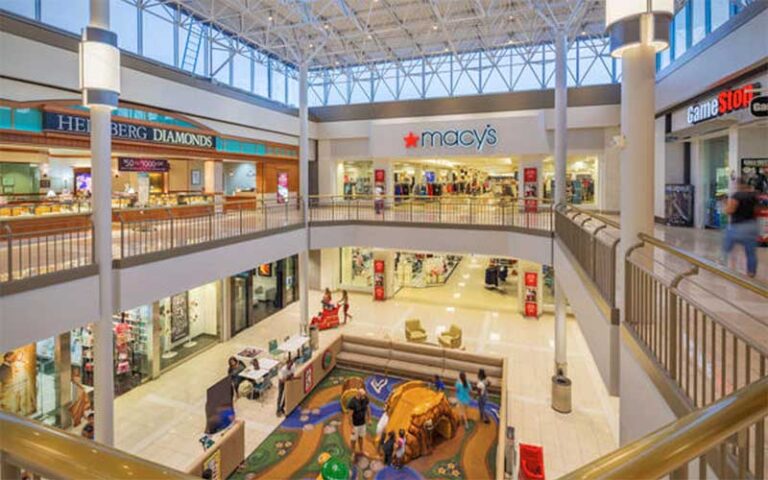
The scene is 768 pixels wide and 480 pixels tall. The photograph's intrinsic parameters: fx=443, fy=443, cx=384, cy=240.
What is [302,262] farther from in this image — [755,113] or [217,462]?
[755,113]

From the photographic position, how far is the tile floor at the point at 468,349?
34.9 feet

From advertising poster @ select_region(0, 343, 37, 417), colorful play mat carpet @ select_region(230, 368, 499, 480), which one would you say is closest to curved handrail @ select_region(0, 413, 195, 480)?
colorful play mat carpet @ select_region(230, 368, 499, 480)

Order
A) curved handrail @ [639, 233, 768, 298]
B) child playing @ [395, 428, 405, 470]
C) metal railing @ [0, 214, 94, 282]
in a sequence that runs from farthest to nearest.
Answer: child playing @ [395, 428, 405, 470], metal railing @ [0, 214, 94, 282], curved handrail @ [639, 233, 768, 298]

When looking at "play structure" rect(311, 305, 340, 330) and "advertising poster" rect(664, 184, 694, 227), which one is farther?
"play structure" rect(311, 305, 340, 330)

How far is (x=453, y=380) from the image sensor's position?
555 inches

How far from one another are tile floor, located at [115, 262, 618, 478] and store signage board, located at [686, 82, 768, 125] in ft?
26.8

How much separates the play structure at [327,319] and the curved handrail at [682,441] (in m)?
17.5

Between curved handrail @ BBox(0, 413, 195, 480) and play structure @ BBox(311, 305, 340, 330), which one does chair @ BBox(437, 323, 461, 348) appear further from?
curved handrail @ BBox(0, 413, 195, 480)

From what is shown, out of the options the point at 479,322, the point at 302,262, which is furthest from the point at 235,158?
the point at 479,322

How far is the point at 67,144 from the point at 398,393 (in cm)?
1196

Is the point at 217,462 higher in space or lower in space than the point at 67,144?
lower

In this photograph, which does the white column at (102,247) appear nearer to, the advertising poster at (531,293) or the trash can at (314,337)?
the trash can at (314,337)

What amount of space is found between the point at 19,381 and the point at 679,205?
67.7ft

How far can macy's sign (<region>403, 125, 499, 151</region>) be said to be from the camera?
21938mm
